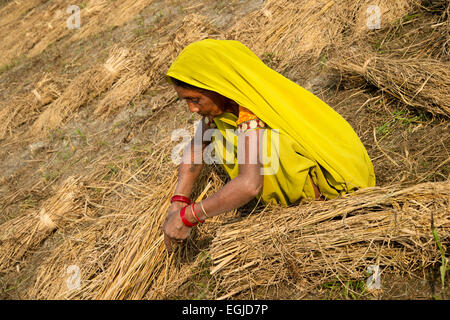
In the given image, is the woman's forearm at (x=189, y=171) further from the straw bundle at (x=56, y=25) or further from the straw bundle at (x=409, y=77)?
the straw bundle at (x=56, y=25)

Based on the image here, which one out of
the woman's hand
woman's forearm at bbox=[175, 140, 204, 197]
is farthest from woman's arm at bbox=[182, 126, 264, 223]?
woman's forearm at bbox=[175, 140, 204, 197]

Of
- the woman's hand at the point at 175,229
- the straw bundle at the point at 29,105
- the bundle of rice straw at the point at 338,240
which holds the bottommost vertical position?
the straw bundle at the point at 29,105

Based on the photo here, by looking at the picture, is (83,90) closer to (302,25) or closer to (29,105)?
(29,105)

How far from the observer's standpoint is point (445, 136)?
213cm

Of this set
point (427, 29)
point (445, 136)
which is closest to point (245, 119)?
point (445, 136)

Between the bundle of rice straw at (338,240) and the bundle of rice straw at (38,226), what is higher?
the bundle of rice straw at (338,240)

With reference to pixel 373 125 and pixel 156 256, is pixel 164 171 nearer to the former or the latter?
pixel 156 256

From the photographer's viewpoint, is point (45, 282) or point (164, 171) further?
point (164, 171)

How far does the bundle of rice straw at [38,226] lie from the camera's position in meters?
2.59

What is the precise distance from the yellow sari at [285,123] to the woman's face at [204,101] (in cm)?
7

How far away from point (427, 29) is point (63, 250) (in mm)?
3338

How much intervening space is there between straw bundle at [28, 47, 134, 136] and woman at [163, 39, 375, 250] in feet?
8.99

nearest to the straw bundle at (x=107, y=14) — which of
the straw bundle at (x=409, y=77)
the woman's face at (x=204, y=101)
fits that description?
the straw bundle at (x=409, y=77)

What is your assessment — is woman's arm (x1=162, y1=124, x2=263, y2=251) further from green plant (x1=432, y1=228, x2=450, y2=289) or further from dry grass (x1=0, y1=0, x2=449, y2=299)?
green plant (x1=432, y1=228, x2=450, y2=289)
